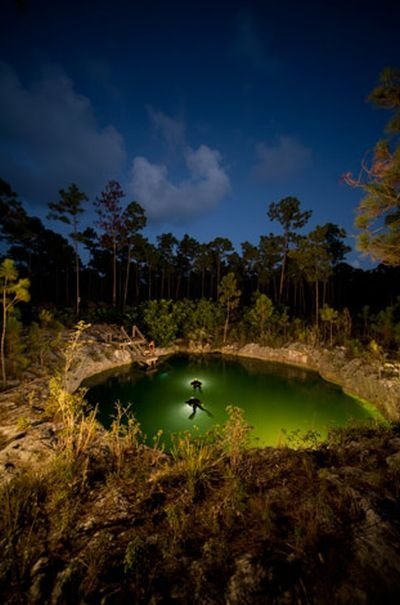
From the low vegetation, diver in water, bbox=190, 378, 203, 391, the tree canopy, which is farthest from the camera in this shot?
diver in water, bbox=190, 378, 203, 391

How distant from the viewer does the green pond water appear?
7926 millimetres

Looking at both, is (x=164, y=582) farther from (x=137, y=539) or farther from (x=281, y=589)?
(x=281, y=589)

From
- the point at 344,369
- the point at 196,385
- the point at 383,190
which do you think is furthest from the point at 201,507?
the point at 344,369

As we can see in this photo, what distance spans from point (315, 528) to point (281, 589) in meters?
0.60

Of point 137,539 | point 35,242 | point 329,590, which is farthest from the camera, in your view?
point 35,242

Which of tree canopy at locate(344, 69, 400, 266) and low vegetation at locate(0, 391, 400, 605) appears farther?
tree canopy at locate(344, 69, 400, 266)

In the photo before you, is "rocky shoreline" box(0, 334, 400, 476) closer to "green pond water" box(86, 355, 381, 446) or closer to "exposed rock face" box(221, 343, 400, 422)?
"exposed rock face" box(221, 343, 400, 422)

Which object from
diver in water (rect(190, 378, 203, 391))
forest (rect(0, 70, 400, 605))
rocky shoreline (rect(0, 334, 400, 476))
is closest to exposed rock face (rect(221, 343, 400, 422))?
rocky shoreline (rect(0, 334, 400, 476))

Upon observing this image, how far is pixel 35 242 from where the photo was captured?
2334cm

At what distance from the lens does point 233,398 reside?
10352mm

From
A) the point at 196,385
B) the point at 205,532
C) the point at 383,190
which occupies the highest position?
the point at 383,190

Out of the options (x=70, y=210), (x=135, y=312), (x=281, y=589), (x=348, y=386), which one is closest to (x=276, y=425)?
(x=348, y=386)

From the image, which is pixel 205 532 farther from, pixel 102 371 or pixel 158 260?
pixel 158 260

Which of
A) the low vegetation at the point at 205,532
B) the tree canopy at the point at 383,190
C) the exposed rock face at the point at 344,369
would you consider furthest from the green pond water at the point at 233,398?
the tree canopy at the point at 383,190
